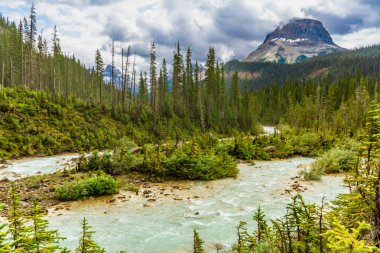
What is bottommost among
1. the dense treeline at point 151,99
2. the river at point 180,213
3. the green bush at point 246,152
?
the river at point 180,213

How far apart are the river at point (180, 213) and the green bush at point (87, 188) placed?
0.67m

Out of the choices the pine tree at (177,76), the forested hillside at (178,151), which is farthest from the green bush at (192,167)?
the pine tree at (177,76)

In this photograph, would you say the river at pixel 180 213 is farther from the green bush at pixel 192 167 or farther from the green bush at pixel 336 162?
the green bush at pixel 336 162

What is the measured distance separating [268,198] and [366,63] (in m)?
202

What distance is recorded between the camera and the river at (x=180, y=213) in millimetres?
12828

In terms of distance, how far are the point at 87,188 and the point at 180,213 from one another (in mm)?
7018

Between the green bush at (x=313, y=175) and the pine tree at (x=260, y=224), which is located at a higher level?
the pine tree at (x=260, y=224)

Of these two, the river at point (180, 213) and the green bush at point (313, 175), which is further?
the green bush at point (313, 175)

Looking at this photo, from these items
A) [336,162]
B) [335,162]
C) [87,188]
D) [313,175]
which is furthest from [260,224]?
[336,162]

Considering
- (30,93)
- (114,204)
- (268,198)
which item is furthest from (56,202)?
(30,93)

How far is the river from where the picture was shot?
12828mm

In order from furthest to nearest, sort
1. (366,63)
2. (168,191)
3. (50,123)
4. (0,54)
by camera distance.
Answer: (366,63), (0,54), (50,123), (168,191)

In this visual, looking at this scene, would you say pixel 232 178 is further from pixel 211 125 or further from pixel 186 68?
pixel 186 68

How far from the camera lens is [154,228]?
46.8 feet
